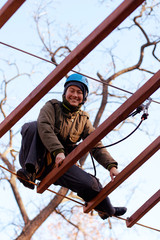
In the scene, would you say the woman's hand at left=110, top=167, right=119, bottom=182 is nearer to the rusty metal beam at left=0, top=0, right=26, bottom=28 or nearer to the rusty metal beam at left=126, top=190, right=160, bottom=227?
the rusty metal beam at left=126, top=190, right=160, bottom=227

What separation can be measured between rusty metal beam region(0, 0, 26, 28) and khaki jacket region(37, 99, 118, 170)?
113cm

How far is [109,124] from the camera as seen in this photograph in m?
4.02

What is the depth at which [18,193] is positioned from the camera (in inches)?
402

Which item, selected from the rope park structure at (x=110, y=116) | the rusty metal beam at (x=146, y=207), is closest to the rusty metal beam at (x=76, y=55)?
the rope park structure at (x=110, y=116)

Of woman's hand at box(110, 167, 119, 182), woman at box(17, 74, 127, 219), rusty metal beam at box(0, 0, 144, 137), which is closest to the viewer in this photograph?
rusty metal beam at box(0, 0, 144, 137)

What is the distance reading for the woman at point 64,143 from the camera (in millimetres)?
4355

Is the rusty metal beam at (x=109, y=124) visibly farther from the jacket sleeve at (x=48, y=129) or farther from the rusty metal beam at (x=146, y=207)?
the rusty metal beam at (x=146, y=207)

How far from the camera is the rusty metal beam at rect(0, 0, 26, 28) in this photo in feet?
11.7

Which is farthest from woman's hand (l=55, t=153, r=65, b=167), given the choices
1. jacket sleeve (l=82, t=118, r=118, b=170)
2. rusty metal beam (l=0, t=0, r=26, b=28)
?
rusty metal beam (l=0, t=0, r=26, b=28)

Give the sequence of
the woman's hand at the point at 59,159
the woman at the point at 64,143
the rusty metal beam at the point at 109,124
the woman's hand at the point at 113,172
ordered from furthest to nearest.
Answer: the woman's hand at the point at 113,172 → the woman at the point at 64,143 → the woman's hand at the point at 59,159 → the rusty metal beam at the point at 109,124

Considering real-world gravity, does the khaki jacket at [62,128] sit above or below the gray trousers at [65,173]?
above

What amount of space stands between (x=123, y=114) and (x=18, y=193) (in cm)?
667

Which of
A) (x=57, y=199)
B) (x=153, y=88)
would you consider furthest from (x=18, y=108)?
(x=57, y=199)

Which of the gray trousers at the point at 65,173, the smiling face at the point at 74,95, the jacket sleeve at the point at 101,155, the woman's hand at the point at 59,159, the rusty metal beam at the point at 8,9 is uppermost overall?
the rusty metal beam at the point at 8,9
